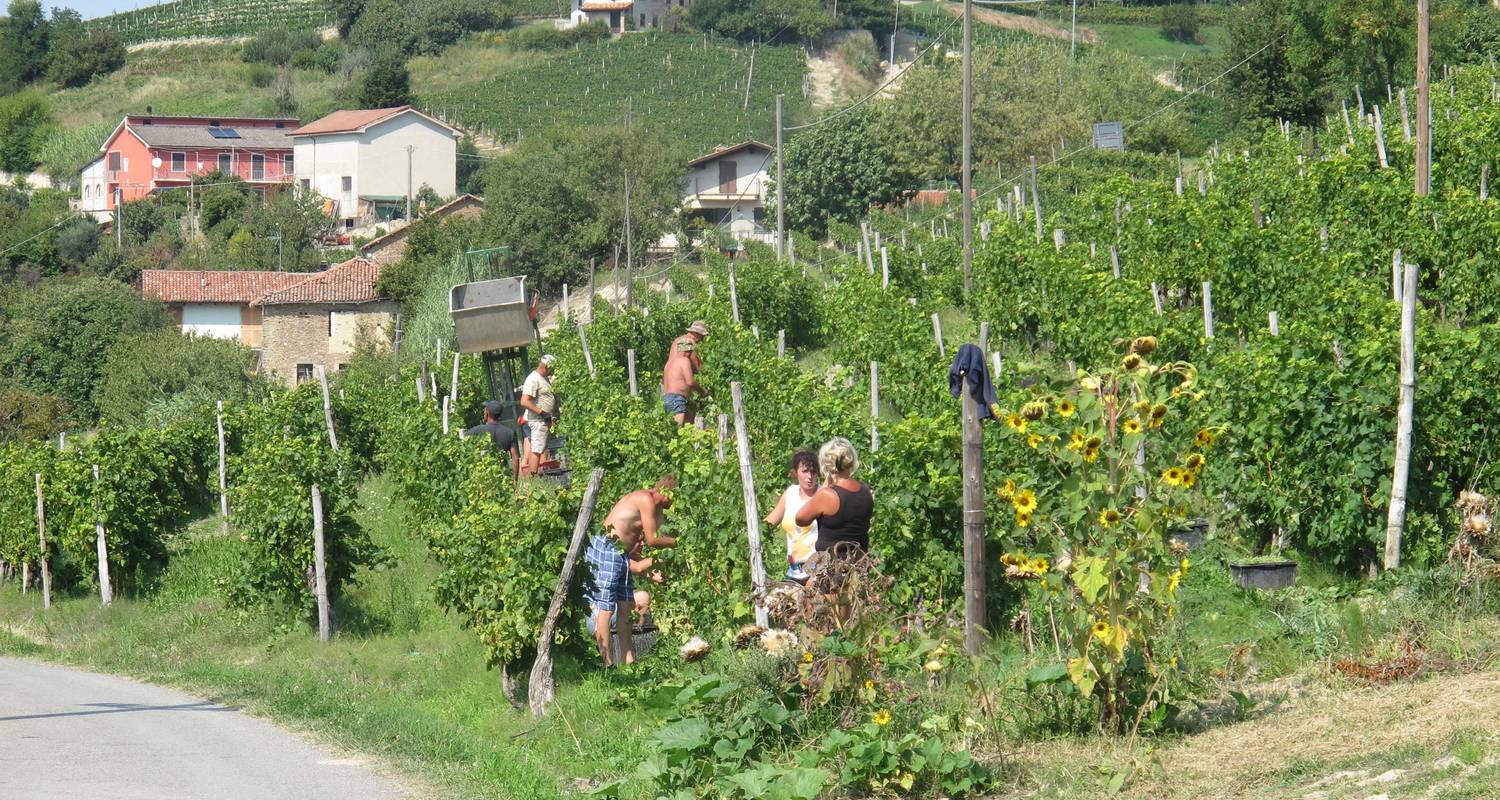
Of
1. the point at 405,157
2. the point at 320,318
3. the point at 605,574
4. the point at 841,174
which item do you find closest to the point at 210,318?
the point at 320,318

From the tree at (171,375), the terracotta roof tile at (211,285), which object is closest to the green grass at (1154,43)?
the terracotta roof tile at (211,285)

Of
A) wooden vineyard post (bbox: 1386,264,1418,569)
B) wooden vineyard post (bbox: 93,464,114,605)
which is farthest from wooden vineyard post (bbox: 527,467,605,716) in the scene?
wooden vineyard post (bbox: 93,464,114,605)

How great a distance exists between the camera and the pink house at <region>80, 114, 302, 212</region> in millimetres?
76688

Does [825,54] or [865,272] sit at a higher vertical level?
[825,54]

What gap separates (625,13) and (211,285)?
48.0m

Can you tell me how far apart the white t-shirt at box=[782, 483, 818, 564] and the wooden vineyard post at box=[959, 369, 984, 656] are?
1011mm

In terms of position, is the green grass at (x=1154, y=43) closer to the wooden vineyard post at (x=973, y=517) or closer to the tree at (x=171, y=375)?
the tree at (x=171, y=375)

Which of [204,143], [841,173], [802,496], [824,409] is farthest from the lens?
[204,143]

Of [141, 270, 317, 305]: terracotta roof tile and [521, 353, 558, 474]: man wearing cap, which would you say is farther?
[141, 270, 317, 305]: terracotta roof tile

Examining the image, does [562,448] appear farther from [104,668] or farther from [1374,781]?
[1374,781]

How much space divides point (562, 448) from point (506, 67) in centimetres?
7952

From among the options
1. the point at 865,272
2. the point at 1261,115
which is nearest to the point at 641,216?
the point at 1261,115

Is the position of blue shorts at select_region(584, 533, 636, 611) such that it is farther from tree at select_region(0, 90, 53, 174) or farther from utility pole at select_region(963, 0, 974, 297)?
tree at select_region(0, 90, 53, 174)

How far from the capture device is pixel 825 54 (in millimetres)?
93000
